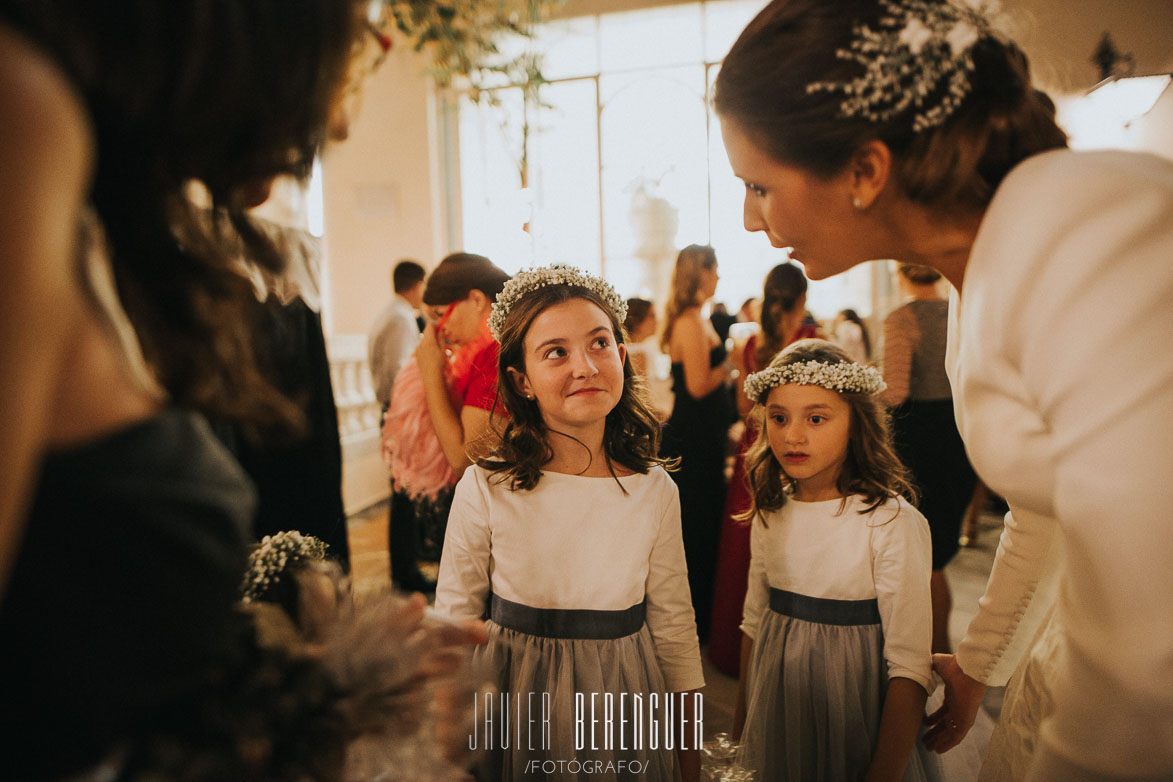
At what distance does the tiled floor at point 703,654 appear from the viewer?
2576mm

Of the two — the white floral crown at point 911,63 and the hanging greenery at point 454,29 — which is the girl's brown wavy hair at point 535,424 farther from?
the white floral crown at point 911,63

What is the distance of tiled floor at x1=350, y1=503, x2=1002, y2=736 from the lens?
8.45 feet

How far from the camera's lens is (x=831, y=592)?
162 cm

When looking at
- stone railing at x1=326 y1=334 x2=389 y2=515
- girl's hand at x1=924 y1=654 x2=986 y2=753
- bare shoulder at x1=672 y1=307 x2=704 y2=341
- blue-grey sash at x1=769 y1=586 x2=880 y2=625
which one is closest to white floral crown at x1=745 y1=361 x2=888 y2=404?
blue-grey sash at x1=769 y1=586 x2=880 y2=625

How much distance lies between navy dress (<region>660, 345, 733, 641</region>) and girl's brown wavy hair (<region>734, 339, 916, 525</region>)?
50.8 inches

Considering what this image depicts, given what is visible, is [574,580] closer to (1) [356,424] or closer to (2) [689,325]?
(2) [689,325]

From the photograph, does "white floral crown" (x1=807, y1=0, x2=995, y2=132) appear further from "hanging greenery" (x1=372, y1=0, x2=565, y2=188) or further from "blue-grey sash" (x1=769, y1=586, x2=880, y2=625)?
"blue-grey sash" (x1=769, y1=586, x2=880, y2=625)

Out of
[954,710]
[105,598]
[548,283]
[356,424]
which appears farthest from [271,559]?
[356,424]

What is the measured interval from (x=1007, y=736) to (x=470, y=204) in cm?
690

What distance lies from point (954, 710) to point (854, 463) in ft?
1.99

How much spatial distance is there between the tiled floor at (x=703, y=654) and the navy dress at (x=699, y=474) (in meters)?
0.38

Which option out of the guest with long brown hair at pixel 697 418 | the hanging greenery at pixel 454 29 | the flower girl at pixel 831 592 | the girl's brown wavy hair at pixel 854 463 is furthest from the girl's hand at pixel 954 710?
the guest with long brown hair at pixel 697 418

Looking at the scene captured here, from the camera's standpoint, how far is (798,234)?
1.10 meters

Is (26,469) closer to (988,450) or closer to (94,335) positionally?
(94,335)
